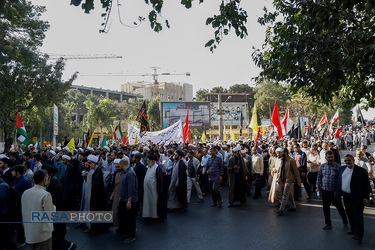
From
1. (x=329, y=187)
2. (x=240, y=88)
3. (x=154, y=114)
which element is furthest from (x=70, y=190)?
(x=240, y=88)

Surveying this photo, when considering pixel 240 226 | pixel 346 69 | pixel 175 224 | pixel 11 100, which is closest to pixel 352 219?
pixel 240 226

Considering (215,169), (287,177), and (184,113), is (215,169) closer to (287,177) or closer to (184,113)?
(287,177)

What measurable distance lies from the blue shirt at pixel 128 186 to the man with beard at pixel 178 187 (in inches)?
107

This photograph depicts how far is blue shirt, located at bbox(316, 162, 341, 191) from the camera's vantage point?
23.1 ft

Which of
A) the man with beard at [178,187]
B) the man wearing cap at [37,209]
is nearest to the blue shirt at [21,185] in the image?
the man wearing cap at [37,209]

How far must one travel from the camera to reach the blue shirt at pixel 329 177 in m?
7.03

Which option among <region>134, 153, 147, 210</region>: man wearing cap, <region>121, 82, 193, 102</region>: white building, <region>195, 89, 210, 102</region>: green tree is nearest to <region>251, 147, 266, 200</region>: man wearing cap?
<region>134, 153, 147, 210</region>: man wearing cap

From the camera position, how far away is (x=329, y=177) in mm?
7078

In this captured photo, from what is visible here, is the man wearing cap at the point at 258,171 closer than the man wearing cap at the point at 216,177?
No

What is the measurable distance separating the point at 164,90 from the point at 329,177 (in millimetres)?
121060

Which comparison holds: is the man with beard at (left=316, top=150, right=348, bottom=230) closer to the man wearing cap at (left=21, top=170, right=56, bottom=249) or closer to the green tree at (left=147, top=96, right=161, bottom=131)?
the man wearing cap at (left=21, top=170, right=56, bottom=249)

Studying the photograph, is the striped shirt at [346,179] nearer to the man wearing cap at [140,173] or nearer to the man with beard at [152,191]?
the man with beard at [152,191]

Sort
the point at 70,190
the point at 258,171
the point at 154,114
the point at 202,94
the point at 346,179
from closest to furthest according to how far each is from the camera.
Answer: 1. the point at 346,179
2. the point at 70,190
3. the point at 258,171
4. the point at 154,114
5. the point at 202,94

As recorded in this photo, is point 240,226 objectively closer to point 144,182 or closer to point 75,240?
point 144,182
